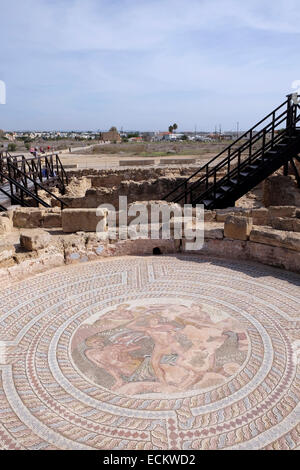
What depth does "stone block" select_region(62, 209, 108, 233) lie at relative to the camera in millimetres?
7383

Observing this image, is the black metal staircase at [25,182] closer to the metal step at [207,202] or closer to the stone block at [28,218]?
the stone block at [28,218]

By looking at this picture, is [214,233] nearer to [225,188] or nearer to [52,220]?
[225,188]

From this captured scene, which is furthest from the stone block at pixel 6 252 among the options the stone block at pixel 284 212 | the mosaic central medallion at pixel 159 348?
the stone block at pixel 284 212

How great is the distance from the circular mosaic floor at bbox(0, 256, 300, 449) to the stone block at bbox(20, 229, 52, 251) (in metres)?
0.78

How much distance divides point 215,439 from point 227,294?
266 centimetres

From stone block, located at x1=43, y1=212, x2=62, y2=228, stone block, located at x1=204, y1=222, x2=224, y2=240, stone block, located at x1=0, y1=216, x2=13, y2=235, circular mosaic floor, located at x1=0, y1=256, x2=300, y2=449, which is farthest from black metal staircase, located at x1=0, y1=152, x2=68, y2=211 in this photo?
stone block, located at x1=204, y1=222, x2=224, y2=240

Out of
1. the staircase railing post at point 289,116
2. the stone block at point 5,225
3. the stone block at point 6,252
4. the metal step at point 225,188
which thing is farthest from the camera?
the metal step at point 225,188

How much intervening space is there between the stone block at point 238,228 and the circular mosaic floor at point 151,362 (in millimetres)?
1101

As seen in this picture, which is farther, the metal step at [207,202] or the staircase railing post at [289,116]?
the metal step at [207,202]

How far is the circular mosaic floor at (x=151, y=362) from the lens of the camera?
2861mm

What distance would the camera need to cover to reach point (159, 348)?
3.91 m
